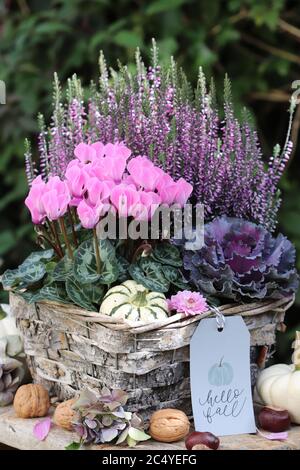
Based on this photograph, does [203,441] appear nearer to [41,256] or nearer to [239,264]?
[239,264]

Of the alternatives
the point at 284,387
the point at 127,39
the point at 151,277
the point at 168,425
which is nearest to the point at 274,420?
the point at 284,387

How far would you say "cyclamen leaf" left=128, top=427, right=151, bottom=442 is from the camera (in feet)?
3.34

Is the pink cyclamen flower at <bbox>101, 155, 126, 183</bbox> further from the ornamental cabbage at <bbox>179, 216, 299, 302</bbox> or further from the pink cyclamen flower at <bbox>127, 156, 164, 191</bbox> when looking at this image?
the ornamental cabbage at <bbox>179, 216, 299, 302</bbox>

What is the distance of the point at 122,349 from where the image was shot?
1.01 m

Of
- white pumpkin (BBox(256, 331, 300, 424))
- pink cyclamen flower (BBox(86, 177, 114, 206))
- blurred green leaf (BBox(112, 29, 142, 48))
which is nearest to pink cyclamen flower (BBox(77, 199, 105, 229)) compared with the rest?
pink cyclamen flower (BBox(86, 177, 114, 206))

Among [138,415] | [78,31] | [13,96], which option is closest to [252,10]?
[78,31]

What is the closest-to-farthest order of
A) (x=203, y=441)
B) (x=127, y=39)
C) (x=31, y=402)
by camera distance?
(x=203, y=441)
(x=31, y=402)
(x=127, y=39)

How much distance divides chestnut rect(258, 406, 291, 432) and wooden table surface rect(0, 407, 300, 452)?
0.02 m

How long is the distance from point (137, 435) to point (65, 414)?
4.3 inches

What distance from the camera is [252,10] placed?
2191 millimetres

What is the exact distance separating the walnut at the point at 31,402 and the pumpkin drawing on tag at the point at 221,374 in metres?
0.25

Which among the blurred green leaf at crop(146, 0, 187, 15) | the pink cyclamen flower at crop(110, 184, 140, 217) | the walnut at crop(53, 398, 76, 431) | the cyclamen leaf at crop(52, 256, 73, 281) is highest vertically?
the blurred green leaf at crop(146, 0, 187, 15)

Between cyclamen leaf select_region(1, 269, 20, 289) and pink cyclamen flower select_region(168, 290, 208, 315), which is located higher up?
cyclamen leaf select_region(1, 269, 20, 289)

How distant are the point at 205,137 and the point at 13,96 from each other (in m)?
1.30
